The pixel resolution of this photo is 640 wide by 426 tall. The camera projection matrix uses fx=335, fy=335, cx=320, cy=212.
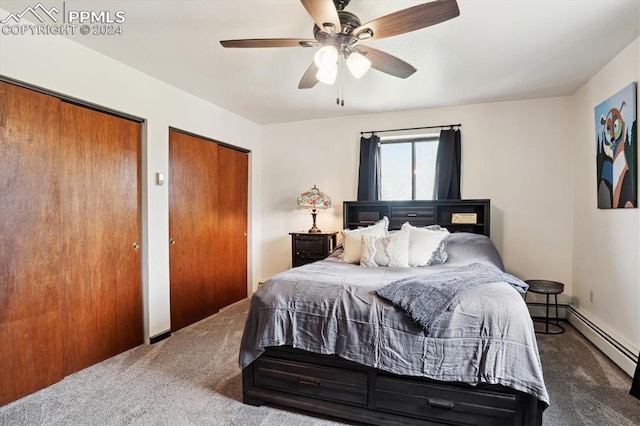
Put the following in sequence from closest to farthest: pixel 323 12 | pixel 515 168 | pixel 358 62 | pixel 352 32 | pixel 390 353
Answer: pixel 323 12 < pixel 390 353 < pixel 352 32 < pixel 358 62 < pixel 515 168

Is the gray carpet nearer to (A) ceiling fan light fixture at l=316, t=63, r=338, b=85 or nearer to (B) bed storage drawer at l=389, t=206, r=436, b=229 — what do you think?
(B) bed storage drawer at l=389, t=206, r=436, b=229

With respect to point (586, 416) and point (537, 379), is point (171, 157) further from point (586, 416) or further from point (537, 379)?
point (586, 416)

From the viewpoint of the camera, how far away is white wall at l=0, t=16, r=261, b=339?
2.32 m

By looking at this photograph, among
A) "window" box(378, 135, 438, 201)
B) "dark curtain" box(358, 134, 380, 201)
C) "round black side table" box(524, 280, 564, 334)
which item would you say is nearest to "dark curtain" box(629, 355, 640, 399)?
"round black side table" box(524, 280, 564, 334)

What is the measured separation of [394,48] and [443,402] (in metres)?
2.50

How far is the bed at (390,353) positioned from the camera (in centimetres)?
169

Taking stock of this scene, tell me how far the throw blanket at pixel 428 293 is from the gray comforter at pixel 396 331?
0.10 feet

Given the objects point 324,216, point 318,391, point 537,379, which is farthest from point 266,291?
point 324,216

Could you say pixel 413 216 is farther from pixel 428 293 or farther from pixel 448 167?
pixel 428 293

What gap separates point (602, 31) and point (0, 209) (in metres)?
4.29

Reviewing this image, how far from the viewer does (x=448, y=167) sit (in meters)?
4.12

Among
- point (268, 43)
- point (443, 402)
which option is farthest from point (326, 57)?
point (443, 402)

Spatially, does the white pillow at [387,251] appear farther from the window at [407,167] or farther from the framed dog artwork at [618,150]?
the framed dog artwork at [618,150]

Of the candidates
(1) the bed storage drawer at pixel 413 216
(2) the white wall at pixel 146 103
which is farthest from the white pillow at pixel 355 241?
(2) the white wall at pixel 146 103
